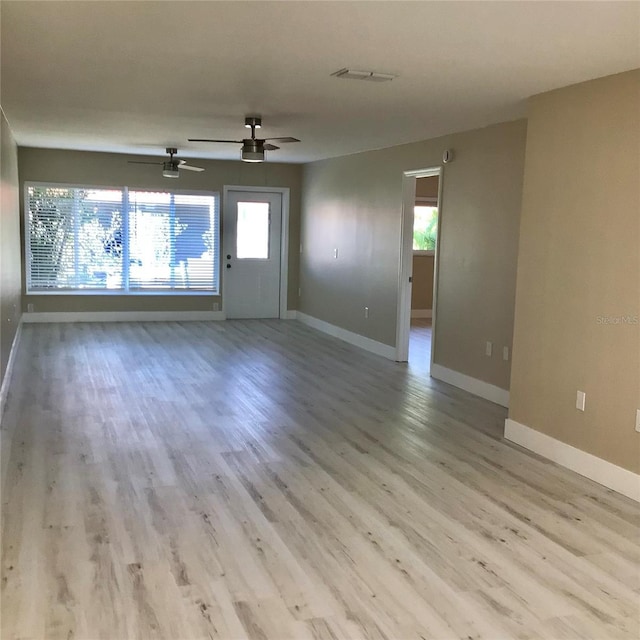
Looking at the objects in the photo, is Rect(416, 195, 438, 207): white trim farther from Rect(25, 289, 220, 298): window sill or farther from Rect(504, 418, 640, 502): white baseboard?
Rect(504, 418, 640, 502): white baseboard

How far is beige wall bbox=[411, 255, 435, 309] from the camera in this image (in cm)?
1156

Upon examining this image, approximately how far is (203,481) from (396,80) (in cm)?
267

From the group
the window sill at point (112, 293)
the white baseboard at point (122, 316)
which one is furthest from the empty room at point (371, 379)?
the window sill at point (112, 293)

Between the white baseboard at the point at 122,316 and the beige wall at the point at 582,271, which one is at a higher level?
the beige wall at the point at 582,271

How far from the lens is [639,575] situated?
9.40ft

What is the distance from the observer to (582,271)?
4039mm

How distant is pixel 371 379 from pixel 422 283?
210 inches

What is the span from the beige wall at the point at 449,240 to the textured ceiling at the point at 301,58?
414mm

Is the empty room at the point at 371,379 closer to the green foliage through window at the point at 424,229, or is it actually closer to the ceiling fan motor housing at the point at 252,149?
the ceiling fan motor housing at the point at 252,149

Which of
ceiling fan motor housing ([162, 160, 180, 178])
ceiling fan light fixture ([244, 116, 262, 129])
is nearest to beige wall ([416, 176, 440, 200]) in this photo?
ceiling fan motor housing ([162, 160, 180, 178])

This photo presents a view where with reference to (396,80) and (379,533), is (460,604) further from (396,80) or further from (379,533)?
(396,80)

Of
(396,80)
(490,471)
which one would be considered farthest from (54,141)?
(490,471)

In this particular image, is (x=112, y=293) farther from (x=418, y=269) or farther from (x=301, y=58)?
(x=301, y=58)

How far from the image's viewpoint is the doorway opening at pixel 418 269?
23.6 feet
